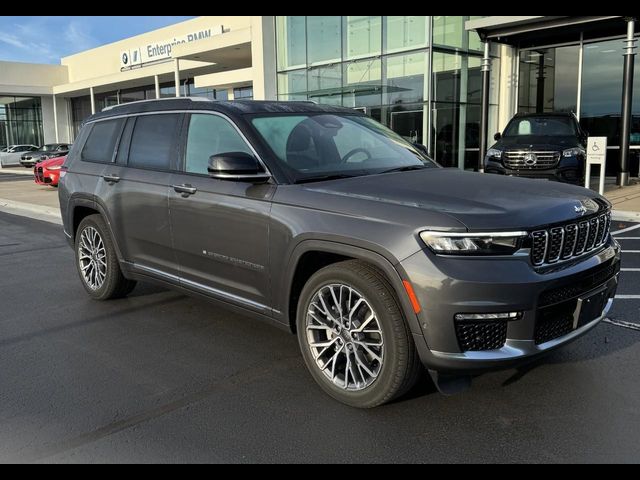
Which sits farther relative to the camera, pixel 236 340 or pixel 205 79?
pixel 205 79

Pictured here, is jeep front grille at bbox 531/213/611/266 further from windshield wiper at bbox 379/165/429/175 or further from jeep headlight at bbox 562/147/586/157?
jeep headlight at bbox 562/147/586/157

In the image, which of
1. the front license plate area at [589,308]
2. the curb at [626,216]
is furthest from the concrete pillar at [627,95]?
the front license plate area at [589,308]

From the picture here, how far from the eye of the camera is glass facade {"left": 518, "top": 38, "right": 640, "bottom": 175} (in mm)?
17938

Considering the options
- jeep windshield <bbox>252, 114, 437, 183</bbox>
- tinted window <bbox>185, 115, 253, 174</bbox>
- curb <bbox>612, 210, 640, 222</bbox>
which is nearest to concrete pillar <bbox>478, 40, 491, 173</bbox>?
curb <bbox>612, 210, 640, 222</bbox>

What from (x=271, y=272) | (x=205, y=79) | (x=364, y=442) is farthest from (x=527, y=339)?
(x=205, y=79)

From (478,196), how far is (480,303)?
707 mm

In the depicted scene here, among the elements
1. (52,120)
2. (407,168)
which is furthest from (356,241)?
(52,120)

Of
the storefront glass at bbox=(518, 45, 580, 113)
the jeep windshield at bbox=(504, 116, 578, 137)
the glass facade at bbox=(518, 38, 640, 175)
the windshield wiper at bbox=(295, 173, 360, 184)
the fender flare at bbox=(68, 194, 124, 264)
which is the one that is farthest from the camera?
the storefront glass at bbox=(518, 45, 580, 113)

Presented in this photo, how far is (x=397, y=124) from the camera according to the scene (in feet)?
62.8

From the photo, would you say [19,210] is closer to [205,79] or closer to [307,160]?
[307,160]

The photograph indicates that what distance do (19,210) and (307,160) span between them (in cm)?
1266

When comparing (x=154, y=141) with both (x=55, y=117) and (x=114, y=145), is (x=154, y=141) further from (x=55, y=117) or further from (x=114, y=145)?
(x=55, y=117)

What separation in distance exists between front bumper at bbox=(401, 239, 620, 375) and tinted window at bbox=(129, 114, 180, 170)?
257 cm

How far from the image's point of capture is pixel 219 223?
4199mm
